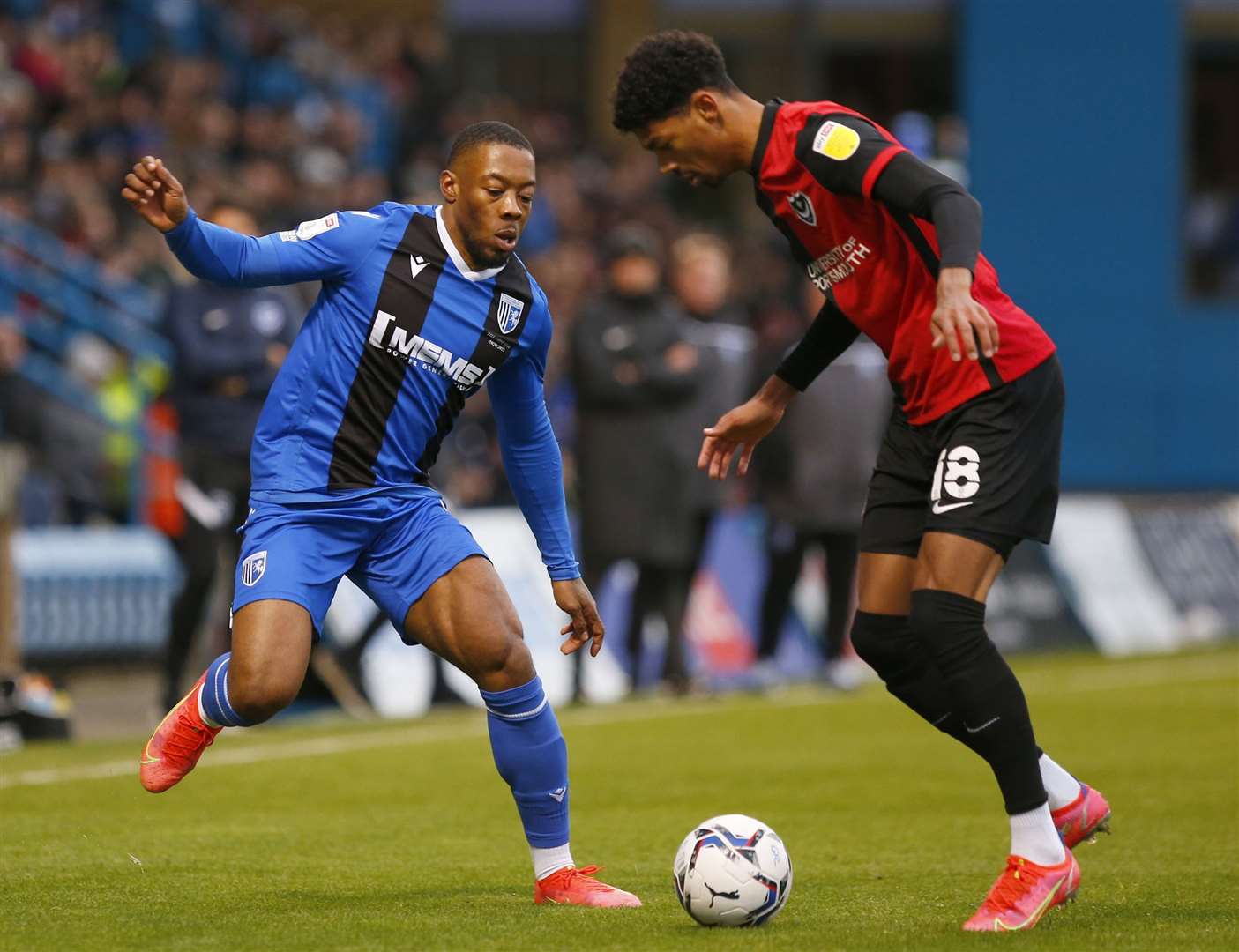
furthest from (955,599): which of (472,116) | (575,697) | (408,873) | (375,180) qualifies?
(472,116)

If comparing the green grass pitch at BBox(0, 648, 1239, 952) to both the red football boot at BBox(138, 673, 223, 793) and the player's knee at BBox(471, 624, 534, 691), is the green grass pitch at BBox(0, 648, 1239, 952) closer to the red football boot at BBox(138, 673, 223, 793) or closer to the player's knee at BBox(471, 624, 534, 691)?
the red football boot at BBox(138, 673, 223, 793)

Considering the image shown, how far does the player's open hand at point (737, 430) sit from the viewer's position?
660cm

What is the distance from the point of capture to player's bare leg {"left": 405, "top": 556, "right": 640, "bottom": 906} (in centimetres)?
609

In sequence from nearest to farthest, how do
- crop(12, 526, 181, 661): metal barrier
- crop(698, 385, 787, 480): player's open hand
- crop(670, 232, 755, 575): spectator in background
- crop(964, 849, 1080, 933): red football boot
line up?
crop(964, 849, 1080, 933): red football boot → crop(698, 385, 787, 480): player's open hand → crop(670, 232, 755, 575): spectator in background → crop(12, 526, 181, 661): metal barrier

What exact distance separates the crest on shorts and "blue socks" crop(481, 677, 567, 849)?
748 millimetres

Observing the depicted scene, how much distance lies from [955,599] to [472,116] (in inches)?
681

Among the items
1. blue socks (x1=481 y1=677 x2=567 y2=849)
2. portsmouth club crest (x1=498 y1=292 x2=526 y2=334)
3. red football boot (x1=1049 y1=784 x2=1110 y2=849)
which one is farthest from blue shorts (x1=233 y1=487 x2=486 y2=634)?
red football boot (x1=1049 y1=784 x2=1110 y2=849)

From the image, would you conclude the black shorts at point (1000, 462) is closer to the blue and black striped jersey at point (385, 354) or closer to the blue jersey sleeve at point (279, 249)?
the blue and black striped jersey at point (385, 354)

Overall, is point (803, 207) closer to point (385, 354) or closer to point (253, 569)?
point (385, 354)

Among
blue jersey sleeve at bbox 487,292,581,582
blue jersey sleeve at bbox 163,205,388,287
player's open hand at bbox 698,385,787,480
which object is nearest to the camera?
blue jersey sleeve at bbox 163,205,388,287

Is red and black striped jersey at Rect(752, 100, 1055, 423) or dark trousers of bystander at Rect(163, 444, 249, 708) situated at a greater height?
red and black striped jersey at Rect(752, 100, 1055, 423)

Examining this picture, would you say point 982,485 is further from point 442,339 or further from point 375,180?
point 375,180

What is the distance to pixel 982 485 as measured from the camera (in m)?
5.77

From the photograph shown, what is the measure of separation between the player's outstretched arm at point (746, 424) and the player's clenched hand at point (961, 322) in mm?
1299
